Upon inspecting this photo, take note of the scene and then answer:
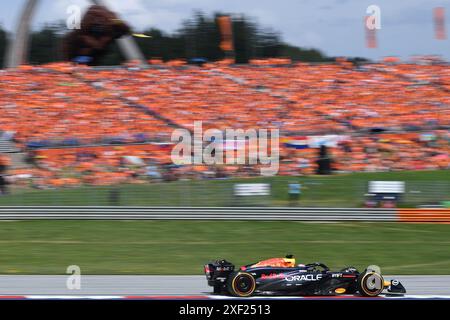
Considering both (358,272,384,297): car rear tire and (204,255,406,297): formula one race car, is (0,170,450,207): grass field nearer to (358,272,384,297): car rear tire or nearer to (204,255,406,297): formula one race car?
(204,255,406,297): formula one race car

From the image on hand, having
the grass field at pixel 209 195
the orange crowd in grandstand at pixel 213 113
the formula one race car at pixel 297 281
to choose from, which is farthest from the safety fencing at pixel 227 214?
the formula one race car at pixel 297 281

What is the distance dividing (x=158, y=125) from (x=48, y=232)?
7982mm

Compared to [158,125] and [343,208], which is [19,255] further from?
[158,125]

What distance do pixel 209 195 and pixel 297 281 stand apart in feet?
28.7

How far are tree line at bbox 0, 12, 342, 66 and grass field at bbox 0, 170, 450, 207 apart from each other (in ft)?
41.5

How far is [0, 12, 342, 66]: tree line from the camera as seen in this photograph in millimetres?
30891

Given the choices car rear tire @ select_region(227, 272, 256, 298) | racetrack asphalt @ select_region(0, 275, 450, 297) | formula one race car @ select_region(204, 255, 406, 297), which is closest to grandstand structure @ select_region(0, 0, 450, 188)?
racetrack asphalt @ select_region(0, 275, 450, 297)

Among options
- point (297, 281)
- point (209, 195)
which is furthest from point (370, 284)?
point (209, 195)

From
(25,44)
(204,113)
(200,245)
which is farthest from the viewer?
(25,44)

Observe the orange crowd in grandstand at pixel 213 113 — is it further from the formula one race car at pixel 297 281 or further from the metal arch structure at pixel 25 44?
the formula one race car at pixel 297 281

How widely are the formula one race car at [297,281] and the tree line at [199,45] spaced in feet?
70.5

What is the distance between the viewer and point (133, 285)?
36.0ft

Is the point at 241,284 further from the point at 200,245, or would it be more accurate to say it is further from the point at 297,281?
the point at 200,245

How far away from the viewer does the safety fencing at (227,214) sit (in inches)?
689
